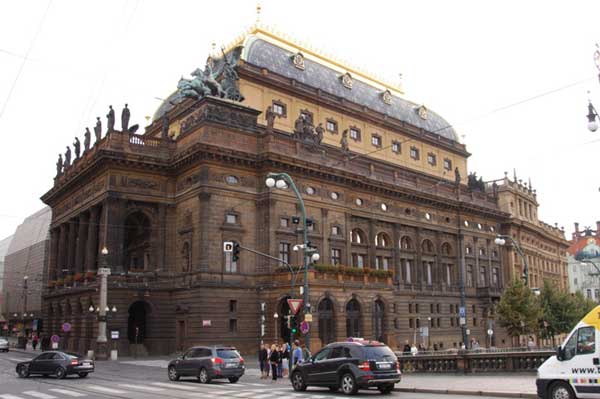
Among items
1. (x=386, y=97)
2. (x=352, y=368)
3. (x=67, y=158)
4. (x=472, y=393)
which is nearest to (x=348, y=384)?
(x=352, y=368)

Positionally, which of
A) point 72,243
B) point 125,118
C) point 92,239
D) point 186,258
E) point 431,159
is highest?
point 431,159

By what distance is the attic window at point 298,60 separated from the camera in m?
65.8

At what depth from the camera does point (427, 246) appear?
7094cm

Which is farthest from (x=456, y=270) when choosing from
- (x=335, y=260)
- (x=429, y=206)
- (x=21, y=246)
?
(x=21, y=246)

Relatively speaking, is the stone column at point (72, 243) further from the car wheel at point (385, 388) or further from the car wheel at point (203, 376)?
the car wheel at point (385, 388)

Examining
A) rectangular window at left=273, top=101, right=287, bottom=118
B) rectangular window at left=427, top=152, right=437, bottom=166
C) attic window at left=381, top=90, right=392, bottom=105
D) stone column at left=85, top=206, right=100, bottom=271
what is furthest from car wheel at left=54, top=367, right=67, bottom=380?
rectangular window at left=427, top=152, right=437, bottom=166

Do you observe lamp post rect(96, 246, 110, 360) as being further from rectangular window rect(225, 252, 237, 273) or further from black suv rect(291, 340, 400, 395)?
black suv rect(291, 340, 400, 395)

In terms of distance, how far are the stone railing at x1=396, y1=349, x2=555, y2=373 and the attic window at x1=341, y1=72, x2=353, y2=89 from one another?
46.0 metres

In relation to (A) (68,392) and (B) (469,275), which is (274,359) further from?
(B) (469,275)

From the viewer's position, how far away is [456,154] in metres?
84.1

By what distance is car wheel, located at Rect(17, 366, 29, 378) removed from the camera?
30.5m

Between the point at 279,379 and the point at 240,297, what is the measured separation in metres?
18.4

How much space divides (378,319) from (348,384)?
104 feet

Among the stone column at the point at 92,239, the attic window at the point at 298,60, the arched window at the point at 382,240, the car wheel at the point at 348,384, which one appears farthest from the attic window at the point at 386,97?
the car wheel at the point at 348,384
